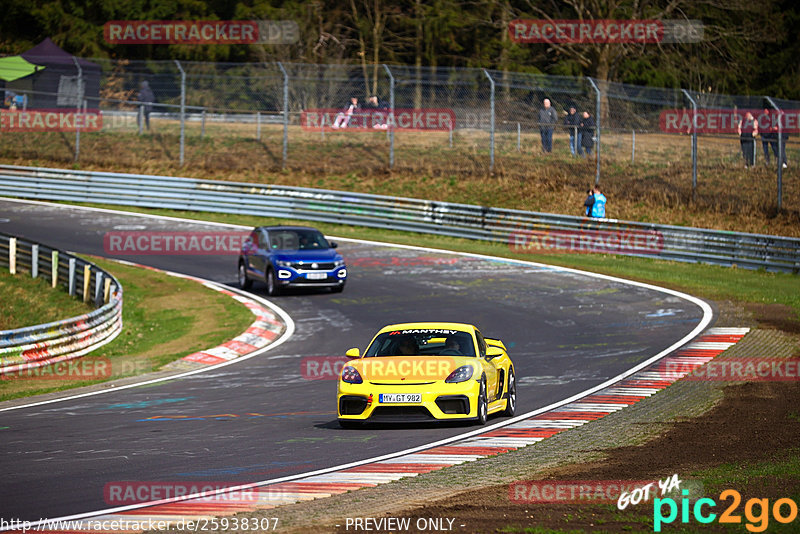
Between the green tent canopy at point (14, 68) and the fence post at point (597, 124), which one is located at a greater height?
the green tent canopy at point (14, 68)

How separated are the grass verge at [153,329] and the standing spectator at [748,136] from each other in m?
14.7

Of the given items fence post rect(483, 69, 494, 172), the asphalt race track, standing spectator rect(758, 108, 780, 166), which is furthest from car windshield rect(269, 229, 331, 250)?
standing spectator rect(758, 108, 780, 166)

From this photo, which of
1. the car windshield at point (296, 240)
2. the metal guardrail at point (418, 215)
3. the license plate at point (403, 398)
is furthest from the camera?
the metal guardrail at point (418, 215)

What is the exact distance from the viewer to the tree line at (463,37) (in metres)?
44.2

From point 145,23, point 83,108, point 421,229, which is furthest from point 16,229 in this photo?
point 145,23

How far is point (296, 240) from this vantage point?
2352 centimetres

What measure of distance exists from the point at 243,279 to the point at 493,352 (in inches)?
525

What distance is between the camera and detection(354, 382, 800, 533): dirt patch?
281 inches

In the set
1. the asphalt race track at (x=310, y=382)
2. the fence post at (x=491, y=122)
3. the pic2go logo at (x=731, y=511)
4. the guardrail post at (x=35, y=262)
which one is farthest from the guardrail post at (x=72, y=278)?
the pic2go logo at (x=731, y=511)

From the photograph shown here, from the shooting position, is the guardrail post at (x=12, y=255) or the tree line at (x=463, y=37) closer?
the guardrail post at (x=12, y=255)

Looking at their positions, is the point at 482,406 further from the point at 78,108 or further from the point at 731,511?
the point at 78,108

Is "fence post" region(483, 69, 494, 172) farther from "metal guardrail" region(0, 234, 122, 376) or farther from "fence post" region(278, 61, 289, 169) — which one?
"metal guardrail" region(0, 234, 122, 376)

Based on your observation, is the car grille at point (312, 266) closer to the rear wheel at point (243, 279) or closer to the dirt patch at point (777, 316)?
the rear wheel at point (243, 279)

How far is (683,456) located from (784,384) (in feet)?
15.4
